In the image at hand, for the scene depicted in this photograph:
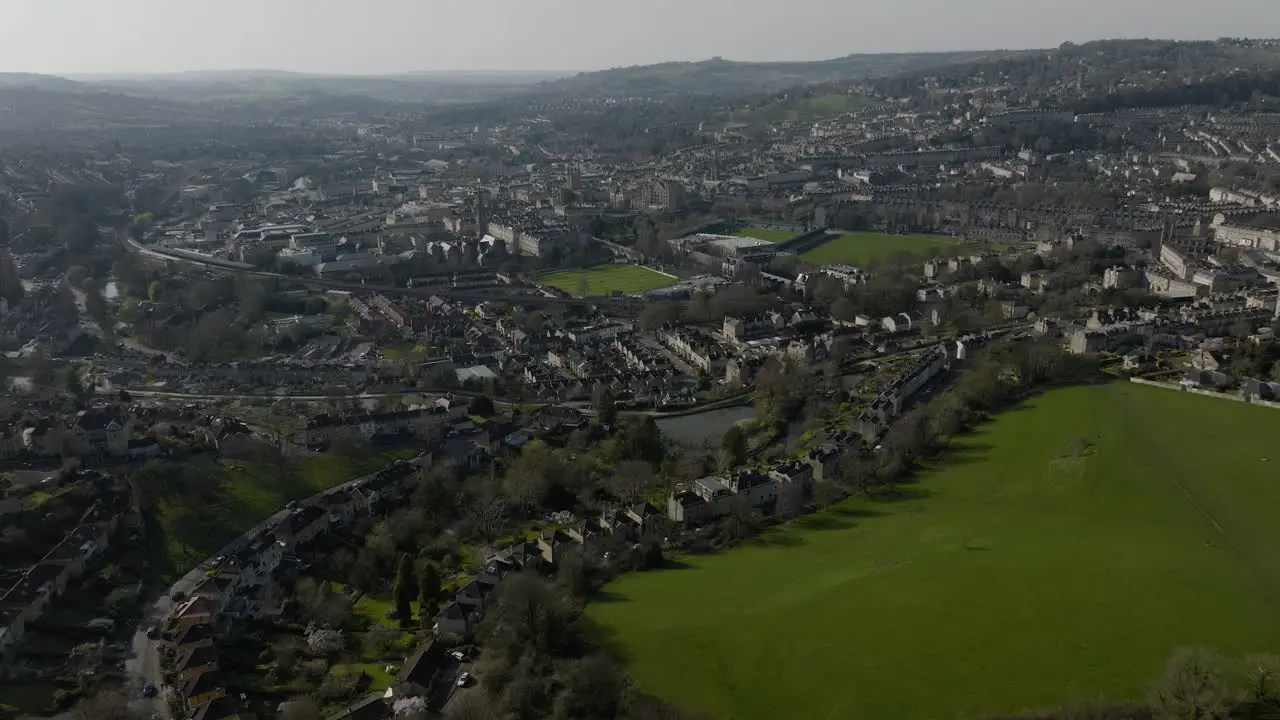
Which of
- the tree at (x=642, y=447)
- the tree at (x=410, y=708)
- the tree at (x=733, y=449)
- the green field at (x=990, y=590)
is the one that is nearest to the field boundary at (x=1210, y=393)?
the green field at (x=990, y=590)

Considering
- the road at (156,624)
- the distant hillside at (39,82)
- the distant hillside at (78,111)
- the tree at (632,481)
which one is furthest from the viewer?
the distant hillside at (39,82)

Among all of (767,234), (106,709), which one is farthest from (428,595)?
(767,234)

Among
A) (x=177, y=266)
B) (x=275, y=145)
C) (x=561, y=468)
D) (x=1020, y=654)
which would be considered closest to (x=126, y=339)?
(x=177, y=266)

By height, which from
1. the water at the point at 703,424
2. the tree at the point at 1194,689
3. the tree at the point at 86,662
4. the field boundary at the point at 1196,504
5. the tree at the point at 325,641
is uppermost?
the tree at the point at 1194,689

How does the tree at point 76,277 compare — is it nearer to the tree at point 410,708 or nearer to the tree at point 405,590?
the tree at point 405,590

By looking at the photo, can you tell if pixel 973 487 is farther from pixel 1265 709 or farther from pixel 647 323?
pixel 647 323
